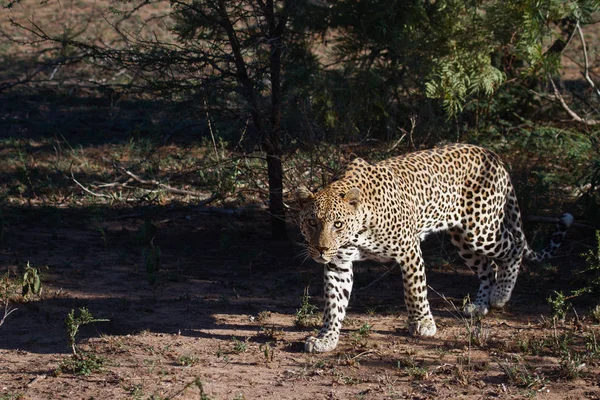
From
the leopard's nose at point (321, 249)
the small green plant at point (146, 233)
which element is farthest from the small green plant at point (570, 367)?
the small green plant at point (146, 233)

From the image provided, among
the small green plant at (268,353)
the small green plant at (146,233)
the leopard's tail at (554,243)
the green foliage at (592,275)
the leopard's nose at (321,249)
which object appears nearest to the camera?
the leopard's nose at (321,249)

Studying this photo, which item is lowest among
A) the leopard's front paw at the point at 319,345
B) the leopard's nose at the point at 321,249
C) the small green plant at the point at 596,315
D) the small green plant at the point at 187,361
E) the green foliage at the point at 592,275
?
the small green plant at the point at 187,361

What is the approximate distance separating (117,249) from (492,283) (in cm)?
424

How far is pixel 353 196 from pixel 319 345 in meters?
1.25

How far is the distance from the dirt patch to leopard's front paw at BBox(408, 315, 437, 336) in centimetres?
9

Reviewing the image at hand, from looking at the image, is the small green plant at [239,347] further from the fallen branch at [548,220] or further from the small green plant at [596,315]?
the fallen branch at [548,220]

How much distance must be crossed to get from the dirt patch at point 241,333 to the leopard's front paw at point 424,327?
0.09 metres

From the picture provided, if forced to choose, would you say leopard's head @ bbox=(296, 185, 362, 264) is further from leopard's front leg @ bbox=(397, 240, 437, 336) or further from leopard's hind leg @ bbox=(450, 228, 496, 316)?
leopard's hind leg @ bbox=(450, 228, 496, 316)

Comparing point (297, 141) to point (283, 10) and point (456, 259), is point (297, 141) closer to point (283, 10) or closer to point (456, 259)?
point (283, 10)

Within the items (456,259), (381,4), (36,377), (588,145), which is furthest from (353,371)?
(588,145)

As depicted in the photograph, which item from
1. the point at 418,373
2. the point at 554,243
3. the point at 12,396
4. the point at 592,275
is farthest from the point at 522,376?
the point at 12,396

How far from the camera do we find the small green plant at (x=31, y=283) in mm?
8156

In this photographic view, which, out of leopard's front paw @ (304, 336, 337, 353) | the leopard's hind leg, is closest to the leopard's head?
leopard's front paw @ (304, 336, 337, 353)

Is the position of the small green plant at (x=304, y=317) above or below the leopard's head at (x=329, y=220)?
below
